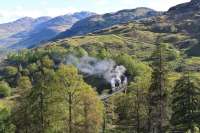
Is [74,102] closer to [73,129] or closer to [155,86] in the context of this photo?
[73,129]

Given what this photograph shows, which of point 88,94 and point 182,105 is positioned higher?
point 88,94

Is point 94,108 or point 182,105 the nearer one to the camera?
point 94,108

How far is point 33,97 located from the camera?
57.1 metres

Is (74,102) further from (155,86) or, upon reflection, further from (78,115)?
(155,86)

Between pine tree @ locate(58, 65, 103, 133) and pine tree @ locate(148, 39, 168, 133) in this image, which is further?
pine tree @ locate(148, 39, 168, 133)

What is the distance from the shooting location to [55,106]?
56.1 m

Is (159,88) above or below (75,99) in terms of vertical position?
below

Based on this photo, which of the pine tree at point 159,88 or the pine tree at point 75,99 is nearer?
the pine tree at point 75,99

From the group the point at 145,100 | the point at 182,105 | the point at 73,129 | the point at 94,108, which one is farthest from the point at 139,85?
the point at 73,129

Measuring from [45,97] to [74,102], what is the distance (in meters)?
3.86

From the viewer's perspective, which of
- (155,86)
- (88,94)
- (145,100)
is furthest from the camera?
(145,100)

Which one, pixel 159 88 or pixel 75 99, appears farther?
pixel 159 88

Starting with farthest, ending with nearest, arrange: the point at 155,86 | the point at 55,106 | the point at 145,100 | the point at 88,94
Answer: the point at 145,100 → the point at 155,86 → the point at 88,94 → the point at 55,106

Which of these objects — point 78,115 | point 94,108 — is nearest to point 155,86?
point 94,108
